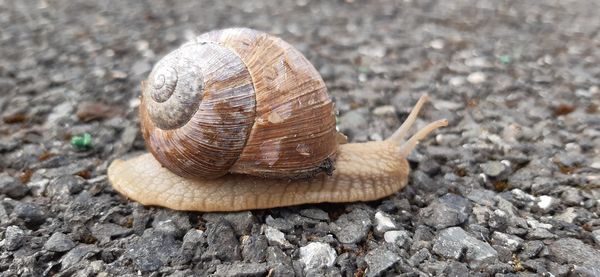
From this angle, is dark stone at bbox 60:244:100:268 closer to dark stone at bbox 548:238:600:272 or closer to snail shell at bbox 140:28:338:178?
snail shell at bbox 140:28:338:178

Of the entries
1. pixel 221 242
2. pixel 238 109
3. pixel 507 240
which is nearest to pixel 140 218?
pixel 221 242

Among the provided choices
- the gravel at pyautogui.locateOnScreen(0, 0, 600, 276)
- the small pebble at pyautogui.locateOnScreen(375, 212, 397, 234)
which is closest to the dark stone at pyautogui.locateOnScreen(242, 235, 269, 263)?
the gravel at pyautogui.locateOnScreen(0, 0, 600, 276)

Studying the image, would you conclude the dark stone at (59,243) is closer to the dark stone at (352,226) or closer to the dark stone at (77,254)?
the dark stone at (77,254)

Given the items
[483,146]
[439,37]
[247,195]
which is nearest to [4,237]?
[247,195]

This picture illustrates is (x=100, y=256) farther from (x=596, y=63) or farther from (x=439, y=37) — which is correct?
(x=596, y=63)

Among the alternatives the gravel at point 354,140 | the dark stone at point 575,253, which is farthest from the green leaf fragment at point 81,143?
the dark stone at point 575,253

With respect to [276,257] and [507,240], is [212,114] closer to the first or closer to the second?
[276,257]

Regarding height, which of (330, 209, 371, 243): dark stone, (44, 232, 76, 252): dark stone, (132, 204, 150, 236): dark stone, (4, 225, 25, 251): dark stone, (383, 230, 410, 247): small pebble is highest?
(4, 225, 25, 251): dark stone
